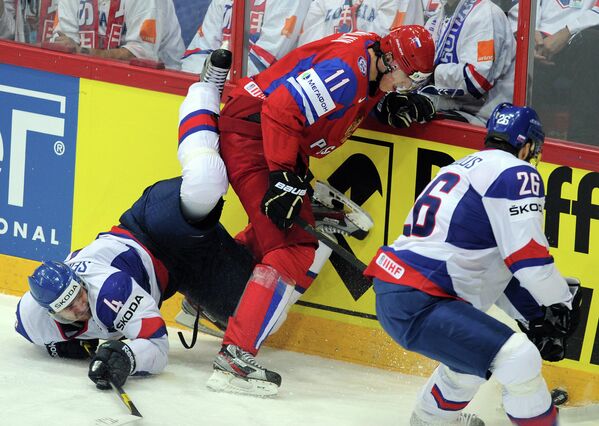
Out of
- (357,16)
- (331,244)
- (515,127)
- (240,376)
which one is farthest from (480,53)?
(240,376)

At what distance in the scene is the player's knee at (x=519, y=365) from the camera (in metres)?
3.50

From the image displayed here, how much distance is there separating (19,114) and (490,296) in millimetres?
2305

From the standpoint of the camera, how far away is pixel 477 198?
362 centimetres

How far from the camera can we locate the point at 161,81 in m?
4.91

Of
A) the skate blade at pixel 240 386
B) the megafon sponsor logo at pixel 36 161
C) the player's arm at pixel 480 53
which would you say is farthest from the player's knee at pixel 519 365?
the megafon sponsor logo at pixel 36 161

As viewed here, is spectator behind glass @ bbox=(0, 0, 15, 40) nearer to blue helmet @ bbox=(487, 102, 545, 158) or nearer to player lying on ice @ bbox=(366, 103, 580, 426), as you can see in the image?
player lying on ice @ bbox=(366, 103, 580, 426)

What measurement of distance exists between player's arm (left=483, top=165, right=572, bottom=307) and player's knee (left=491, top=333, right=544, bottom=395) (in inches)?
7.3

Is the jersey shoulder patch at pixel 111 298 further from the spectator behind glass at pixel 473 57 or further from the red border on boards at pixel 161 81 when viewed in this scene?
the spectator behind glass at pixel 473 57

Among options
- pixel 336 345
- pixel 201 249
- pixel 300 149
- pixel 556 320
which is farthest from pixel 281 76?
pixel 556 320

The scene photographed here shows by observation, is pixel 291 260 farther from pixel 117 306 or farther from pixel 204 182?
pixel 117 306

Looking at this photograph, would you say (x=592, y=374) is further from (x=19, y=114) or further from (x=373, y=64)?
(x=19, y=114)

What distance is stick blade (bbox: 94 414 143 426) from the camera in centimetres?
378

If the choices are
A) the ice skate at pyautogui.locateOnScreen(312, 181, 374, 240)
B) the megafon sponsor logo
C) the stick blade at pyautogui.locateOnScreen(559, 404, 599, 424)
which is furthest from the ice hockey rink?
the megafon sponsor logo

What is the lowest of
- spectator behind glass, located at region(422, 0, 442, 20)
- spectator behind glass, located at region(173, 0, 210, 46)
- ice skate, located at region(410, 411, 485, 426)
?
ice skate, located at region(410, 411, 485, 426)
